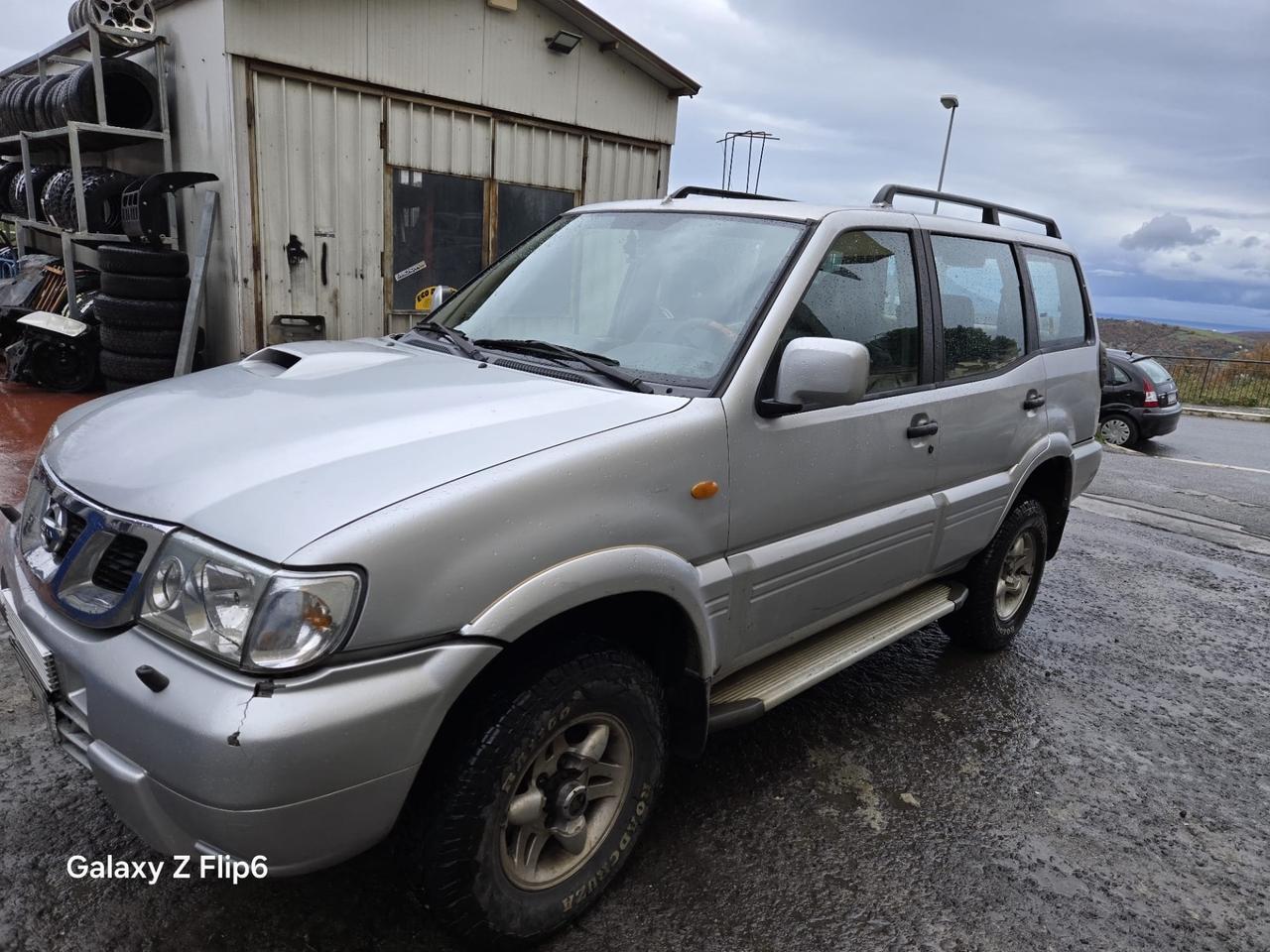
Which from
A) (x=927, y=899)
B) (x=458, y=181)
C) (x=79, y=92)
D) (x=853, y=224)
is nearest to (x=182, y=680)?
(x=927, y=899)

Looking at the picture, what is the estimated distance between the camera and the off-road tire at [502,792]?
197 centimetres

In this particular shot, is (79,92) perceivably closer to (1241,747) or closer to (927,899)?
(927,899)

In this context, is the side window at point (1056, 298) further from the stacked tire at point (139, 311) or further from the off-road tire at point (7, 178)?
the off-road tire at point (7, 178)

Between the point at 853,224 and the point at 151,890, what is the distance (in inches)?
117

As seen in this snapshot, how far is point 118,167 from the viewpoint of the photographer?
961 centimetres

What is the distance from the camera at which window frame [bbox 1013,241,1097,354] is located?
162 inches

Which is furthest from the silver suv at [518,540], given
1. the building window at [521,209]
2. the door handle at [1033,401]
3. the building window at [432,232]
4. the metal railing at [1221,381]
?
the metal railing at [1221,381]

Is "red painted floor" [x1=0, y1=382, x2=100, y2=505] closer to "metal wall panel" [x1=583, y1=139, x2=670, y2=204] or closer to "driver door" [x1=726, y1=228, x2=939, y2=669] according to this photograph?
"driver door" [x1=726, y1=228, x2=939, y2=669]

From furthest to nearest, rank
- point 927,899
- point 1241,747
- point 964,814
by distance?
point 1241,747 → point 964,814 → point 927,899

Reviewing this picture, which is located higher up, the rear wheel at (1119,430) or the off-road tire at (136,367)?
the off-road tire at (136,367)

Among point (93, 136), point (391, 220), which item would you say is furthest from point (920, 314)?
point (93, 136)

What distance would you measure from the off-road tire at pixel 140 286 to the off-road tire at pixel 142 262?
0.06 m

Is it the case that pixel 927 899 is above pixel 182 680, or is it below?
below

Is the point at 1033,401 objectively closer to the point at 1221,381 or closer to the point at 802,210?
the point at 802,210
